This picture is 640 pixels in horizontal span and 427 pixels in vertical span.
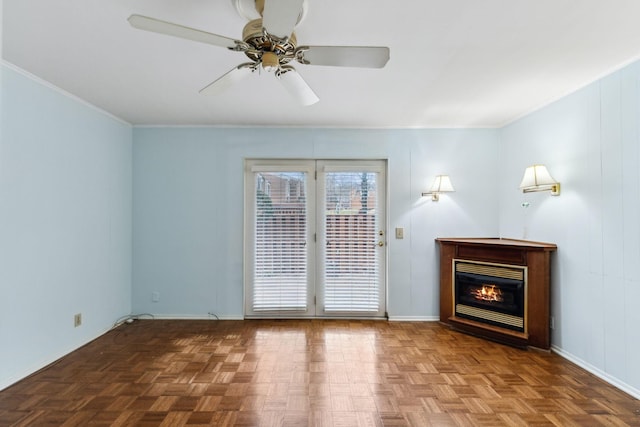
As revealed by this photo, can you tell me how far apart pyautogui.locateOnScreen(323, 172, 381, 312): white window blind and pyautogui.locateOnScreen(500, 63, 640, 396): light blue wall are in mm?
1807

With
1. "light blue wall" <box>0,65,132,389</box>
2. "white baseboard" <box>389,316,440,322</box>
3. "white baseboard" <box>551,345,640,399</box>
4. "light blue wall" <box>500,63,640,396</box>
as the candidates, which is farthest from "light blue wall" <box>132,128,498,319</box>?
"white baseboard" <box>551,345,640,399</box>

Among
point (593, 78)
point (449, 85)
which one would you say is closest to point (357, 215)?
point (449, 85)

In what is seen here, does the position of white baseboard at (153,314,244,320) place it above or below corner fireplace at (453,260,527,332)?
below

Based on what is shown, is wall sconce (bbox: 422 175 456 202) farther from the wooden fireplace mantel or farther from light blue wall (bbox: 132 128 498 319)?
the wooden fireplace mantel

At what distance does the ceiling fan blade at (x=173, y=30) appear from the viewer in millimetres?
1552

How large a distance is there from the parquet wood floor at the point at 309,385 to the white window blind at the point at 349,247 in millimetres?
644

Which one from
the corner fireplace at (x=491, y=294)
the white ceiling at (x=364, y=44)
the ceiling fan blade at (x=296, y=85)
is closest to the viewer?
the white ceiling at (x=364, y=44)

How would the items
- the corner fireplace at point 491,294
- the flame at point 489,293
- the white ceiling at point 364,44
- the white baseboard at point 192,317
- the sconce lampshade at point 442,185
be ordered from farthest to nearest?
the white baseboard at point 192,317, the sconce lampshade at point 442,185, the flame at point 489,293, the corner fireplace at point 491,294, the white ceiling at point 364,44

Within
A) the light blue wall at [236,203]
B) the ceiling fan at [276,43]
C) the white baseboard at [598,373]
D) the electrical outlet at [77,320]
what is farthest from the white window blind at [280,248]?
the white baseboard at [598,373]

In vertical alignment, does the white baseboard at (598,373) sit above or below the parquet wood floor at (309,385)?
above

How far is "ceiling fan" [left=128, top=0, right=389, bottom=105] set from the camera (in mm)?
1536

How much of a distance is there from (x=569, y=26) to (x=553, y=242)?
2.08 metres

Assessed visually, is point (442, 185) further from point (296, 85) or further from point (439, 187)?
point (296, 85)

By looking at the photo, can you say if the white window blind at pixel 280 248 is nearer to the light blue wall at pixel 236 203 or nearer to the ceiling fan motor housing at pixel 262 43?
the light blue wall at pixel 236 203
